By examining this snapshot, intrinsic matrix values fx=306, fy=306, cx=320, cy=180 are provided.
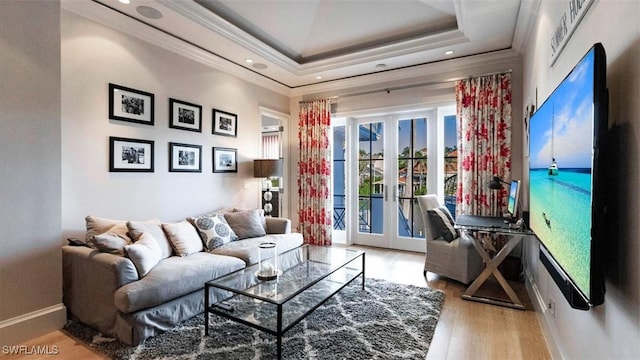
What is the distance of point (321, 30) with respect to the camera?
152 inches

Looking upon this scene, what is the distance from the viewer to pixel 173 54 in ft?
12.0

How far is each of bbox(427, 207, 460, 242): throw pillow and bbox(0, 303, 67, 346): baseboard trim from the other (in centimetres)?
367

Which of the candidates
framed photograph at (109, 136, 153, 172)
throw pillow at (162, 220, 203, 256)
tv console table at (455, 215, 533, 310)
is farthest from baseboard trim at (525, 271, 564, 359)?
framed photograph at (109, 136, 153, 172)

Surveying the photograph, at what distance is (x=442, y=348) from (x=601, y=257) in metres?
1.46

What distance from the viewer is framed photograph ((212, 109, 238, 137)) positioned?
4194mm

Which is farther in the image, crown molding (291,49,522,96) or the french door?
the french door

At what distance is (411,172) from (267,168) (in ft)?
7.40

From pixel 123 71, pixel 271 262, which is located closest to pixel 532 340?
pixel 271 262

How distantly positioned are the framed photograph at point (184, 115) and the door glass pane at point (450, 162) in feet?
11.6

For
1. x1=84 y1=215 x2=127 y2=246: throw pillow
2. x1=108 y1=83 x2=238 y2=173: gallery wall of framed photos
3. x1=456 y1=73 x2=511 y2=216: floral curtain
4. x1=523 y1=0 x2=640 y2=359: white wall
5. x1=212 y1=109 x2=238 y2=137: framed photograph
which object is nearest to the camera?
x1=523 y1=0 x2=640 y2=359: white wall

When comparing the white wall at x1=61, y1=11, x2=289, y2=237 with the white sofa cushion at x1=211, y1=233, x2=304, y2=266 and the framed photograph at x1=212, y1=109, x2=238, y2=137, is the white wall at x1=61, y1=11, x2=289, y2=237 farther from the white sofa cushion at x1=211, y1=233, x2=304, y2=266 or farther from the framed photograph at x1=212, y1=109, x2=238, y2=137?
the white sofa cushion at x1=211, y1=233, x2=304, y2=266

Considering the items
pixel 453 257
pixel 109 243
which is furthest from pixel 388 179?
pixel 109 243

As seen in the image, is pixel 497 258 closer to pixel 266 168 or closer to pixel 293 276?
pixel 293 276

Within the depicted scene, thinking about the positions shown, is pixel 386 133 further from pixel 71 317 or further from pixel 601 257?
pixel 71 317
